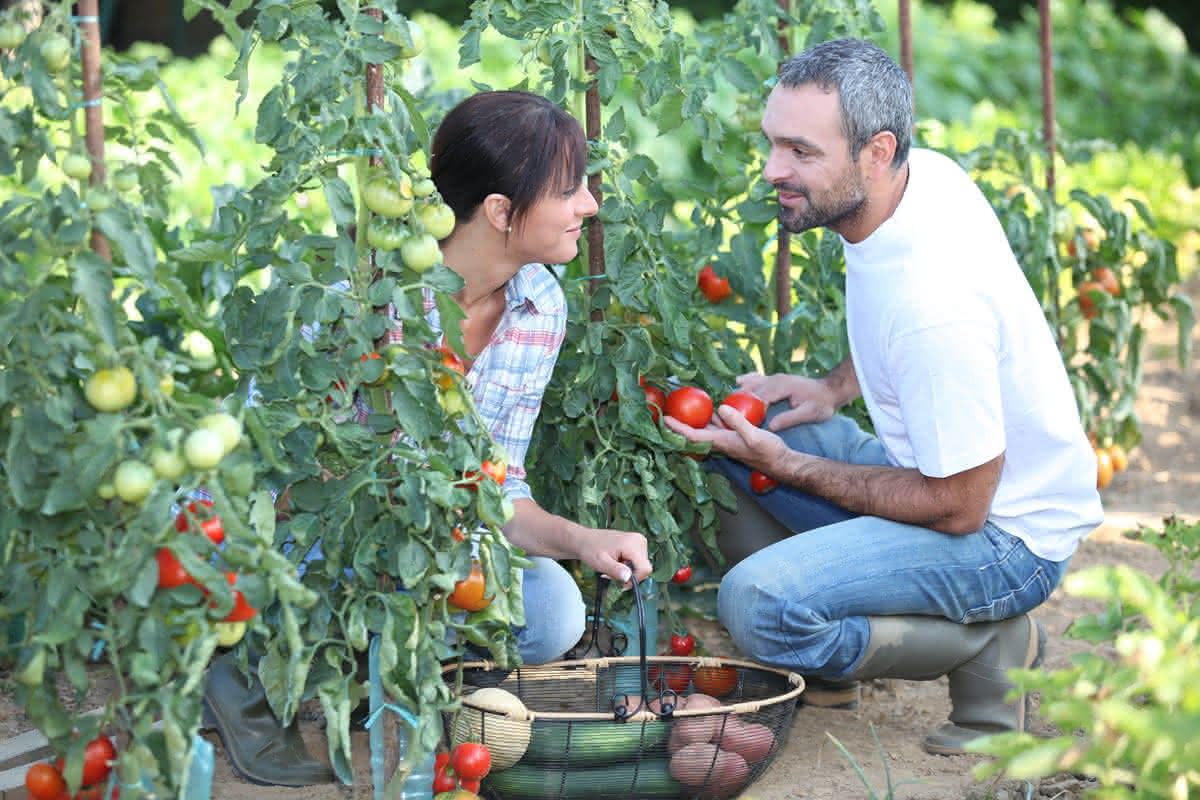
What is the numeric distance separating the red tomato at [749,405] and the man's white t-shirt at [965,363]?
19cm

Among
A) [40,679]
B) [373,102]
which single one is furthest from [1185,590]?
[40,679]

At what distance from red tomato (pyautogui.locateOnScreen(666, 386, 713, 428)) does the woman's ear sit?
0.45m

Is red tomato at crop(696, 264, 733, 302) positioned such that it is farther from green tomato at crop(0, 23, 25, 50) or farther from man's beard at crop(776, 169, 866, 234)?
green tomato at crop(0, 23, 25, 50)

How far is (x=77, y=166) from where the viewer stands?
1.70m

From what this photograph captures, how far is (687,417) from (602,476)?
186 mm

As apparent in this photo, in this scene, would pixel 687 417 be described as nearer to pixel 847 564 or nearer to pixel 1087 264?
pixel 847 564

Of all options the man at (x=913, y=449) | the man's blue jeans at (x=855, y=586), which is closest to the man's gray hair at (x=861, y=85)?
the man at (x=913, y=449)

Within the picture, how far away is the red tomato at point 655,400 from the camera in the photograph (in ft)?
8.57

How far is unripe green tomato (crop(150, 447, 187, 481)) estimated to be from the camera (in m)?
1.62

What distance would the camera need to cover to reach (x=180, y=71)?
6.44 meters

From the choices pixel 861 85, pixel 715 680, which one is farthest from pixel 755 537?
pixel 861 85

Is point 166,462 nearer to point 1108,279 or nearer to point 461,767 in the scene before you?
point 461,767

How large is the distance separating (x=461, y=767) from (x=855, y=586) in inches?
28.6

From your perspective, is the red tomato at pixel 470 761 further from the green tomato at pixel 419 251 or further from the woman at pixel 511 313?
the green tomato at pixel 419 251
